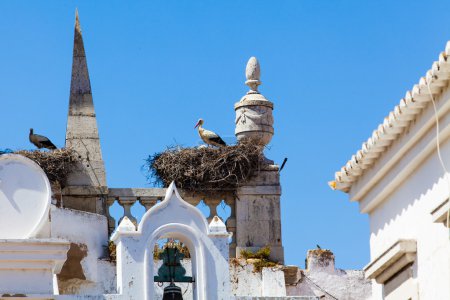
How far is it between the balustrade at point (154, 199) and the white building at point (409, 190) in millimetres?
5489

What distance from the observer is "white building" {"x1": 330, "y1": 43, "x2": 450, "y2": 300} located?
Result: 16.3 meters

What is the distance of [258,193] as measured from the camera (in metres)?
24.1

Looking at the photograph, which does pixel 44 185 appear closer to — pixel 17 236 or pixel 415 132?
pixel 17 236

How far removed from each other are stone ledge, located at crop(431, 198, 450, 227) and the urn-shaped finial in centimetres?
Result: 847

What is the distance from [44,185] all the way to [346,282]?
17.4 ft

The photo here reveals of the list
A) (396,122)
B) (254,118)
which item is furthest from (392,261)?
(254,118)

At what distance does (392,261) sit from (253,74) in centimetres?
765

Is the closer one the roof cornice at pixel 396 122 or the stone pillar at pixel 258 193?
the roof cornice at pixel 396 122

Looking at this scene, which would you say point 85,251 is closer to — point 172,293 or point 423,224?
point 172,293

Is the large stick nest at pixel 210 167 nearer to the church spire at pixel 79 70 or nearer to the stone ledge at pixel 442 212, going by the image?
Result: the church spire at pixel 79 70

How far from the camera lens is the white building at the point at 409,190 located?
16297 mm

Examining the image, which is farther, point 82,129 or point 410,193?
point 82,129

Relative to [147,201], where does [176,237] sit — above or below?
below

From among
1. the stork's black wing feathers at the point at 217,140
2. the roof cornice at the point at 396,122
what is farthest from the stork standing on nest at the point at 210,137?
the roof cornice at the point at 396,122
